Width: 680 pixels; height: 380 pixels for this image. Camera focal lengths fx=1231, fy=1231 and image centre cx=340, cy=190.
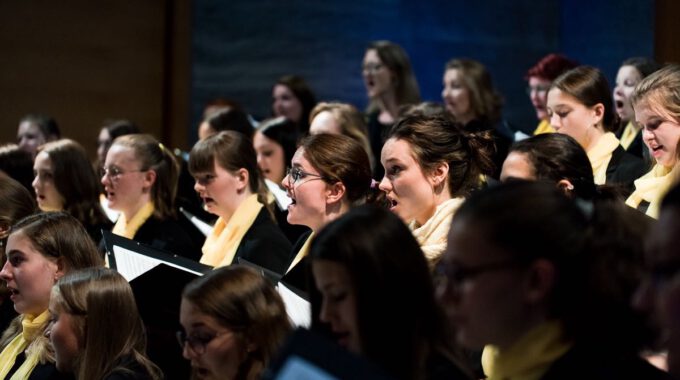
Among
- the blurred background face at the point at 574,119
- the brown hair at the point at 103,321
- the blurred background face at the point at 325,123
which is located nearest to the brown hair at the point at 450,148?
the brown hair at the point at 103,321

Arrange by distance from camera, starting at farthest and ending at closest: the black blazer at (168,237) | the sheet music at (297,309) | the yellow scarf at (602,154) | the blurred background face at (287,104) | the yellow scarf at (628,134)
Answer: the blurred background face at (287,104) < the yellow scarf at (628,134) < the black blazer at (168,237) < the yellow scarf at (602,154) < the sheet music at (297,309)

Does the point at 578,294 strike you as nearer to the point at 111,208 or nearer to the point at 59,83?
the point at 111,208

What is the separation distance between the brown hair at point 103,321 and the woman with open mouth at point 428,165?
838mm

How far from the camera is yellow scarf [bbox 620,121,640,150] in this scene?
508cm

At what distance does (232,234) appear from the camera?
15.3 ft

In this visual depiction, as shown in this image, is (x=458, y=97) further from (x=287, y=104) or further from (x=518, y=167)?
(x=518, y=167)

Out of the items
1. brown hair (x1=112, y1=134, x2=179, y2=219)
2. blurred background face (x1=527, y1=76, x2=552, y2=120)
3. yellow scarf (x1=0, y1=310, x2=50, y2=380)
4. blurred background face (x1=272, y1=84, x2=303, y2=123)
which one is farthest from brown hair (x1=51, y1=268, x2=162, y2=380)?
blurred background face (x1=272, y1=84, x2=303, y2=123)

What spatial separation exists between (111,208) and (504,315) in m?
3.69

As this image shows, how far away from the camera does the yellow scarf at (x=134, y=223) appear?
5.16 m

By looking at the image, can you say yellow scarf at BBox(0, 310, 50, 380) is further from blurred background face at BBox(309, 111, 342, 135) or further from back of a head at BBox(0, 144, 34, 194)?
back of a head at BBox(0, 144, 34, 194)

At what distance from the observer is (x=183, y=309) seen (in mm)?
2809

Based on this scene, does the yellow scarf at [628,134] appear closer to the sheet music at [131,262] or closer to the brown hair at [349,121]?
the brown hair at [349,121]

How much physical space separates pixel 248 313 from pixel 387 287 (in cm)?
71

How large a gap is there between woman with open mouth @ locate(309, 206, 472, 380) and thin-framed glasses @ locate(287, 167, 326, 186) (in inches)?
65.7
